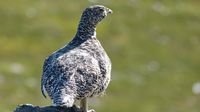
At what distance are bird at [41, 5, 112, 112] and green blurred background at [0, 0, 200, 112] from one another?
95.9 feet

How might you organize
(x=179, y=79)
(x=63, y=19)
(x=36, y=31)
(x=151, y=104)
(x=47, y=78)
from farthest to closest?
(x=63, y=19) < (x=36, y=31) < (x=179, y=79) < (x=151, y=104) < (x=47, y=78)

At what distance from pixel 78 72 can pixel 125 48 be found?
47684 millimetres

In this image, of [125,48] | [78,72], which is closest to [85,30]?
[78,72]

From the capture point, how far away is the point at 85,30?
68.7ft

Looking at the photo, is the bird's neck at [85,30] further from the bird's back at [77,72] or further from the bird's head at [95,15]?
the bird's back at [77,72]

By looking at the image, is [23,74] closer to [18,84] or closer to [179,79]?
[18,84]

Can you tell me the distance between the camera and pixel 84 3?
249 feet

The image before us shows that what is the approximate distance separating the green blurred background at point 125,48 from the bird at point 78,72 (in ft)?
95.9

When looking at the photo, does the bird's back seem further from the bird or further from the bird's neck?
the bird's neck

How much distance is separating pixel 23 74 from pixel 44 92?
39509 mm

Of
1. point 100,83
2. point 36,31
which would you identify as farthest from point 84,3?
point 100,83

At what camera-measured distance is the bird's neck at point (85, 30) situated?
68.4 ft

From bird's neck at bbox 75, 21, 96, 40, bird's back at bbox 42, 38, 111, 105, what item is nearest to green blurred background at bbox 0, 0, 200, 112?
bird's neck at bbox 75, 21, 96, 40

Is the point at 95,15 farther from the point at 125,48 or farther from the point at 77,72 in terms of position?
the point at 125,48
